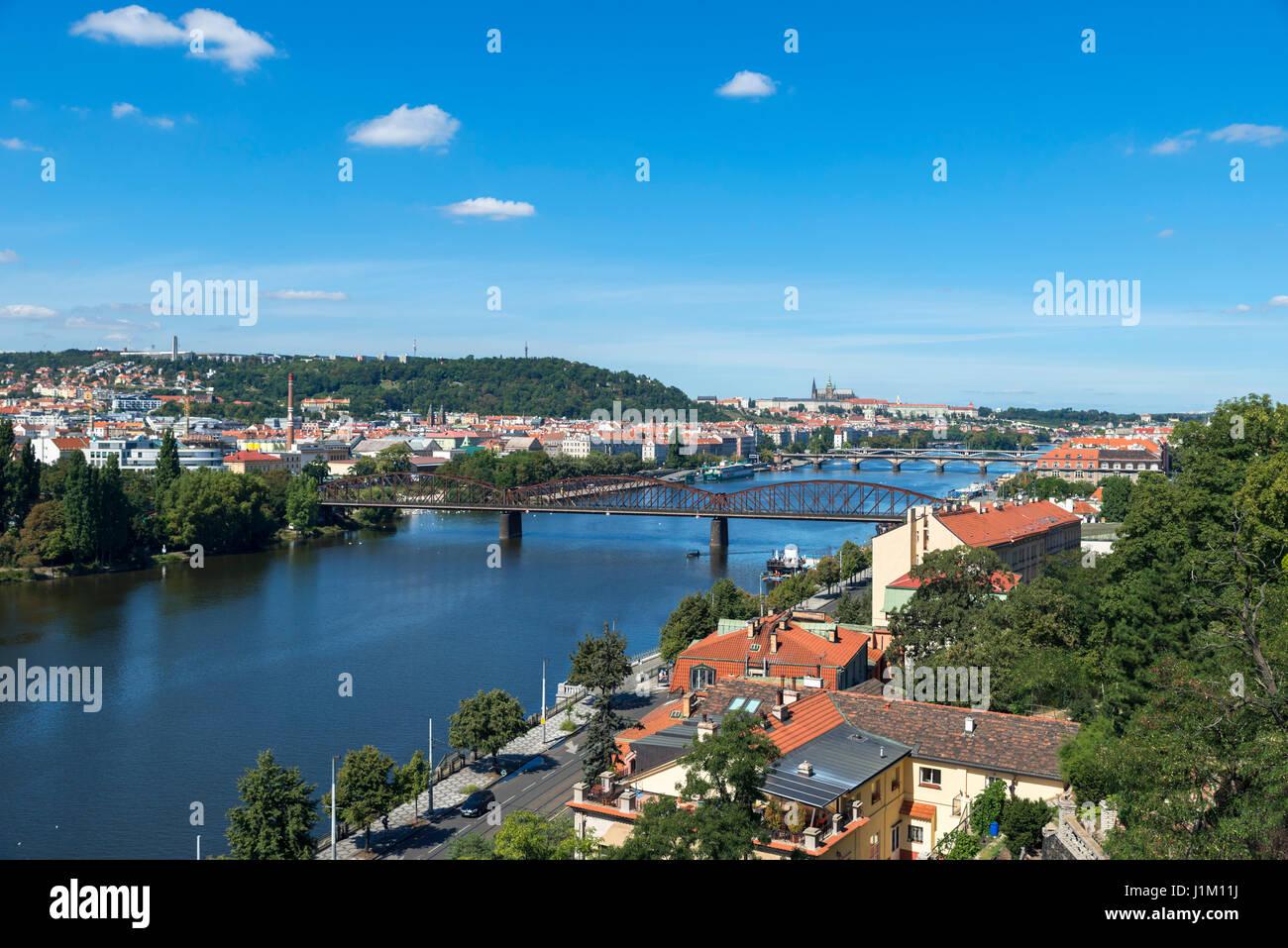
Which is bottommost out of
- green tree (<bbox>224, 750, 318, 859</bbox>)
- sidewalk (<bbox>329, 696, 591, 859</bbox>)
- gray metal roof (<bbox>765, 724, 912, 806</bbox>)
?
sidewalk (<bbox>329, 696, 591, 859</bbox>)

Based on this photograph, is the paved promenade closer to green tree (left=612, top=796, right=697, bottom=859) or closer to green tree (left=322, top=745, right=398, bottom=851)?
green tree (left=322, top=745, right=398, bottom=851)

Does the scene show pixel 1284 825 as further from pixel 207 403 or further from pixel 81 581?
pixel 207 403

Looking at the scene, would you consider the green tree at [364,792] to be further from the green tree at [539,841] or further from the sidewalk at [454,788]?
the green tree at [539,841]

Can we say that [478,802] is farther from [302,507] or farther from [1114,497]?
[302,507]

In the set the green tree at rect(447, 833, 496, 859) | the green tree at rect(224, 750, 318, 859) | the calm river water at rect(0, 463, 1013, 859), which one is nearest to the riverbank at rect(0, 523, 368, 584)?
the calm river water at rect(0, 463, 1013, 859)

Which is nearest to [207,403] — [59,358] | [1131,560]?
[59,358]

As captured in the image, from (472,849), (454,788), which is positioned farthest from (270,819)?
(454,788)
